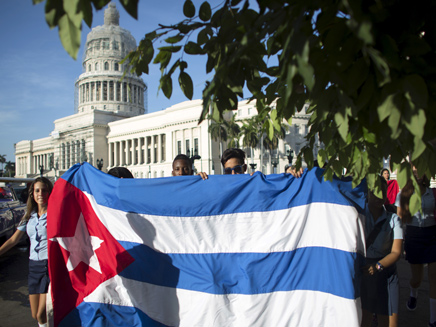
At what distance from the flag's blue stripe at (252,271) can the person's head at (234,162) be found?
1.37 meters

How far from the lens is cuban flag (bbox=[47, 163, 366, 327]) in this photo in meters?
3.48

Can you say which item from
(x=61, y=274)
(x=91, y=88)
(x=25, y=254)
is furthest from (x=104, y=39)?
(x=61, y=274)

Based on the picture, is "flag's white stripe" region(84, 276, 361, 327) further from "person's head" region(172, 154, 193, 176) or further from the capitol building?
the capitol building

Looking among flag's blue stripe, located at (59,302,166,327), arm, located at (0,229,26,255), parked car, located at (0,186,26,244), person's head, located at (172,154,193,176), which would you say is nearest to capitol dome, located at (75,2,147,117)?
parked car, located at (0,186,26,244)

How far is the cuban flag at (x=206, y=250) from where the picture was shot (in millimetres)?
3477

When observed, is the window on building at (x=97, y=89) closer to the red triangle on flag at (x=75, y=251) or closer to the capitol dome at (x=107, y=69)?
the capitol dome at (x=107, y=69)

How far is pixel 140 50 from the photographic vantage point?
2.35 m

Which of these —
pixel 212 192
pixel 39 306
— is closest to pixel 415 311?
pixel 212 192

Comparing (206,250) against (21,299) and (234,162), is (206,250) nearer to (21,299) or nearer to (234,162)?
(234,162)

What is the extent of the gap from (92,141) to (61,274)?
265 feet

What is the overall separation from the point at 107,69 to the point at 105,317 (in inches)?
3789

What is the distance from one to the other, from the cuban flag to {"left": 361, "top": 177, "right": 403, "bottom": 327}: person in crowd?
0.57 ft

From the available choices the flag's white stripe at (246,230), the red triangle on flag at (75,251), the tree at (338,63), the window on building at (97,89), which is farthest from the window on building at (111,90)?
the tree at (338,63)

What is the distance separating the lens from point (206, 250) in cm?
385
